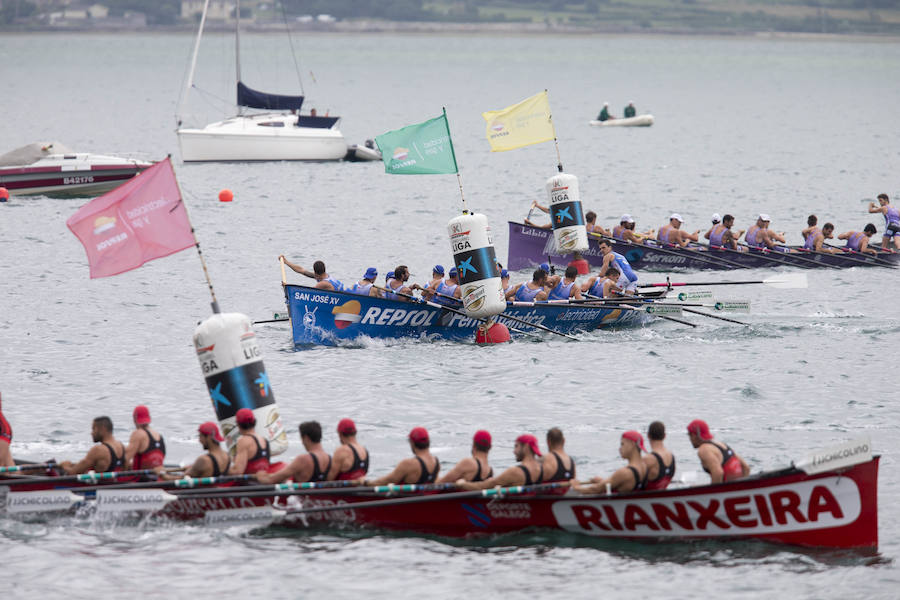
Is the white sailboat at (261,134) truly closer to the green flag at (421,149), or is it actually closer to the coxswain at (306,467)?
the green flag at (421,149)

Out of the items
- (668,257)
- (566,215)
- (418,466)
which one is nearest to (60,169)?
(566,215)

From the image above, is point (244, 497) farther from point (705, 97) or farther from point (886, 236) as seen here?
point (705, 97)

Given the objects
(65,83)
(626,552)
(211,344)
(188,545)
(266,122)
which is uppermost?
(65,83)

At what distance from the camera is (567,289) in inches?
1171

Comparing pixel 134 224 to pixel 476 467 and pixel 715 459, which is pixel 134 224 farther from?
pixel 715 459

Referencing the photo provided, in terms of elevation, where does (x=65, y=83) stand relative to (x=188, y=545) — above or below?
above

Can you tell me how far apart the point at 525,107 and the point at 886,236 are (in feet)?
46.7

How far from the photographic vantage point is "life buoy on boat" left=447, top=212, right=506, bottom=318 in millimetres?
Answer: 26656

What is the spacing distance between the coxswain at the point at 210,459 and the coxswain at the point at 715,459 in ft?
22.0

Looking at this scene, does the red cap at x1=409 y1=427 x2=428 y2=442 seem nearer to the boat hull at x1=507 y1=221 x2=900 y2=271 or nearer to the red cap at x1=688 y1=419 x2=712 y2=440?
the red cap at x1=688 y1=419 x2=712 y2=440

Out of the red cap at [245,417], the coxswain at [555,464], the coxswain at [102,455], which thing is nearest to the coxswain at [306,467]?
the red cap at [245,417]

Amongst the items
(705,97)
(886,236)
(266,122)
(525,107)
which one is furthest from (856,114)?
(525,107)

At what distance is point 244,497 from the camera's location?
1755 centimetres

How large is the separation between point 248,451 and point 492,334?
1163 centimetres
